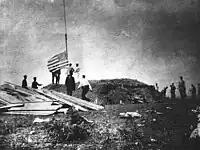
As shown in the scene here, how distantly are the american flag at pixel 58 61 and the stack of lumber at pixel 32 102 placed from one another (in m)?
0.71

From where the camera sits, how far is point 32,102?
189 inches

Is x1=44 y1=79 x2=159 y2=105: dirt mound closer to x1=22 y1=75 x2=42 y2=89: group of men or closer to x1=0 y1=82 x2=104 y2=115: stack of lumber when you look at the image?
x1=22 y1=75 x2=42 y2=89: group of men

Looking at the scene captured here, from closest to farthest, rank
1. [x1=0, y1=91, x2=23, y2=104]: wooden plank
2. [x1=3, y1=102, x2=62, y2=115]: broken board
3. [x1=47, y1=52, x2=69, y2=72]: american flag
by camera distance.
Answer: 1. [x1=3, y1=102, x2=62, y2=115]: broken board
2. [x1=0, y1=91, x2=23, y2=104]: wooden plank
3. [x1=47, y1=52, x2=69, y2=72]: american flag

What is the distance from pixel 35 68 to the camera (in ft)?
18.5

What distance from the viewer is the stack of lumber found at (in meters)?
4.54

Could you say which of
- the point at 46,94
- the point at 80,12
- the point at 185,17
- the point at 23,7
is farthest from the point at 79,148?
the point at 185,17

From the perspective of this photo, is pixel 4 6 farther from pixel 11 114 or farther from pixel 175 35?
pixel 175 35

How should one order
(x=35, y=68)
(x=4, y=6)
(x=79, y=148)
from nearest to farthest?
(x=79, y=148) → (x=4, y=6) → (x=35, y=68)

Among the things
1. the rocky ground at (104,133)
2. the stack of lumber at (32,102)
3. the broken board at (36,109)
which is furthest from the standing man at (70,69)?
the rocky ground at (104,133)

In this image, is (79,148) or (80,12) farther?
(80,12)

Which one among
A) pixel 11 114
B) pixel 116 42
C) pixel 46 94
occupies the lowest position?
pixel 11 114

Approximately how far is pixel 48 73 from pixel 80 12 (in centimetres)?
193

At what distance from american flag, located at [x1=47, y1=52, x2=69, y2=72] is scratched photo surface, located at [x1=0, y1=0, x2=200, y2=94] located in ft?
0.44

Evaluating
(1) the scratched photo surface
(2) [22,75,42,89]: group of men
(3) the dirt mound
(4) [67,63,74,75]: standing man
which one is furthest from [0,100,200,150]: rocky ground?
(3) the dirt mound
